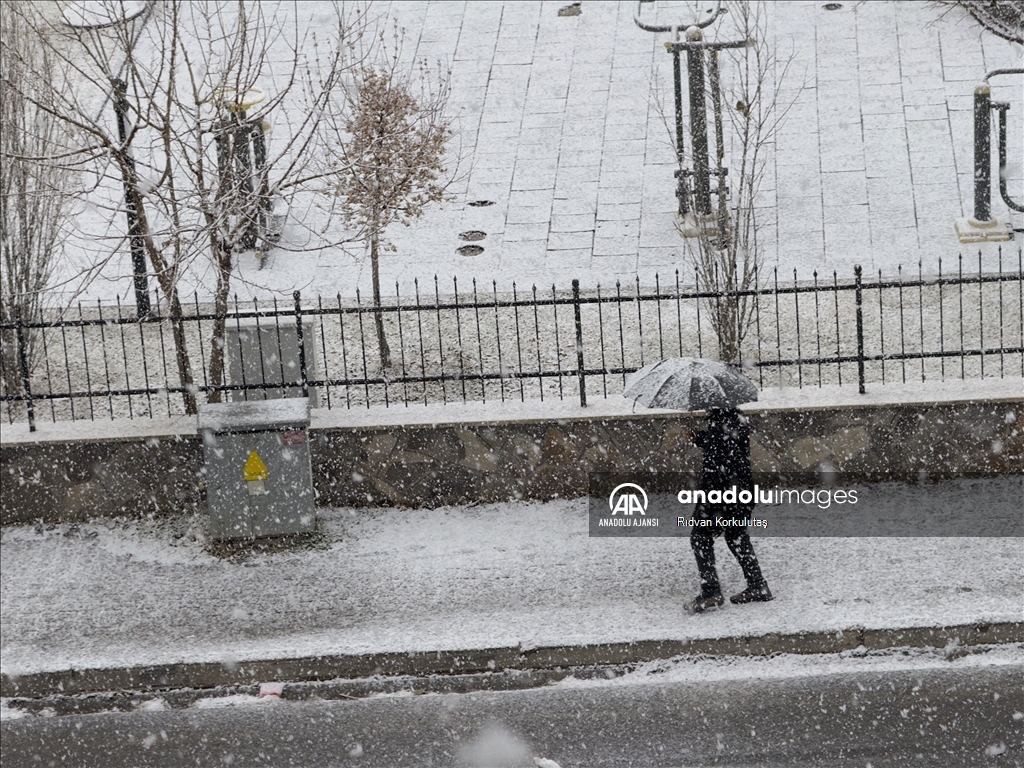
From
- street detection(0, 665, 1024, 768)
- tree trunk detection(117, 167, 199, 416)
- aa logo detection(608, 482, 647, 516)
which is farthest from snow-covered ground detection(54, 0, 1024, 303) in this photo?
street detection(0, 665, 1024, 768)

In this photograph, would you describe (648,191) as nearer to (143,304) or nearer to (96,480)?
(143,304)

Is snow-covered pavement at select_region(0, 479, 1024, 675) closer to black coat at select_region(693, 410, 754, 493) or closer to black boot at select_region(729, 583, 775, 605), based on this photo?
black boot at select_region(729, 583, 775, 605)

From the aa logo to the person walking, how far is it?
1.54m

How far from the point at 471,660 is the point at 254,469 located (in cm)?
237

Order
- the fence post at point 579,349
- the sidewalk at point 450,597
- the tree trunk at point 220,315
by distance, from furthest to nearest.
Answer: the tree trunk at point 220,315, the fence post at point 579,349, the sidewalk at point 450,597

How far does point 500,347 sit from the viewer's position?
13.1 metres

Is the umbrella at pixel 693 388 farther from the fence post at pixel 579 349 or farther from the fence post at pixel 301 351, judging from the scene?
the fence post at pixel 301 351

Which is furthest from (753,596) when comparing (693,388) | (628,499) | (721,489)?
(628,499)

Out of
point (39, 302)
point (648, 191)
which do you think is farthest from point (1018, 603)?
point (39, 302)

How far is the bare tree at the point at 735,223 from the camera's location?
12.7 m

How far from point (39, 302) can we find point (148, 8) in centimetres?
344

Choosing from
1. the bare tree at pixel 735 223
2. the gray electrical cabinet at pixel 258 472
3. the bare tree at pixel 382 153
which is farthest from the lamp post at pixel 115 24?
the bare tree at pixel 735 223

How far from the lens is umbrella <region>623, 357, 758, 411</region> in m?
9.02

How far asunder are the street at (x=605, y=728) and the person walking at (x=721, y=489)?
2.56 feet
